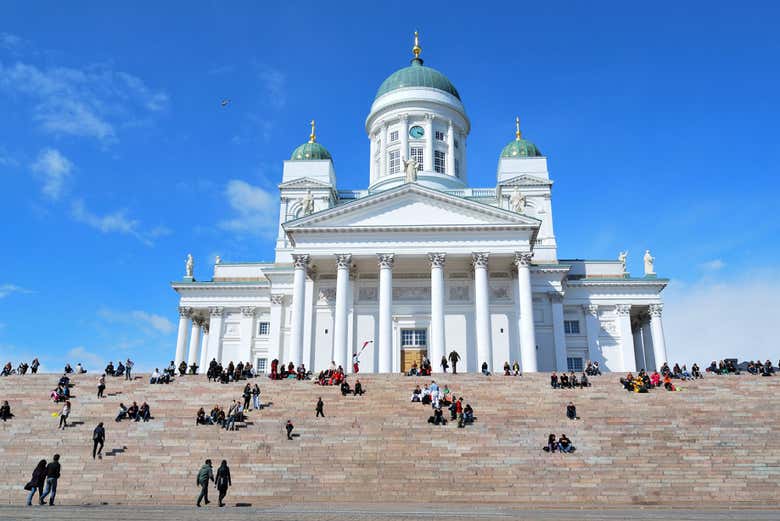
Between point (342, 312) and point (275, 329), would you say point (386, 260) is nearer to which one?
point (342, 312)

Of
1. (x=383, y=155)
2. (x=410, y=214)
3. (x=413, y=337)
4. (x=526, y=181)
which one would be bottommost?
(x=413, y=337)

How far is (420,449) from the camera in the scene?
20.8 m

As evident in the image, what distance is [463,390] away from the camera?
2767 cm

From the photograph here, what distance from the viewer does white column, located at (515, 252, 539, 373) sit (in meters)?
35.4

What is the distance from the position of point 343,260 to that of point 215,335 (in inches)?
624

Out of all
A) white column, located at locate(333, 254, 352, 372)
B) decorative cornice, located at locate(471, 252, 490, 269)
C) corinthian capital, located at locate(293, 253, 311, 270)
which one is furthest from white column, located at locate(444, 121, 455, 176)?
corinthian capital, located at locate(293, 253, 311, 270)

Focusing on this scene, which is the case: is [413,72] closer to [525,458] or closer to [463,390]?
[463,390]

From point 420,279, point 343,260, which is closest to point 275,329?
point 343,260

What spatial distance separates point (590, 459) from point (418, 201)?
2158 centimetres

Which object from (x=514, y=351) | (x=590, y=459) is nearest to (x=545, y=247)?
(x=514, y=351)

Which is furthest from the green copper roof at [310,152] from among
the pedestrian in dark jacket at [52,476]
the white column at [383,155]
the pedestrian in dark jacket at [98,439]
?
the pedestrian in dark jacket at [52,476]

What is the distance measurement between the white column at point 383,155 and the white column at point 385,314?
17.0 metres

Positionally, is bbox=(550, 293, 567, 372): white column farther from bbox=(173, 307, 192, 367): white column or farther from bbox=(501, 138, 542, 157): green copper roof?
bbox=(173, 307, 192, 367): white column

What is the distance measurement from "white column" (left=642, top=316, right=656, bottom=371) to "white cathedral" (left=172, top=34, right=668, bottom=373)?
10 centimetres
